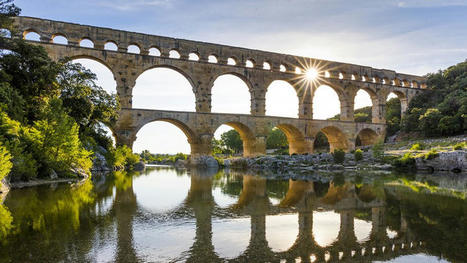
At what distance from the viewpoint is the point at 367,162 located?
21969 millimetres

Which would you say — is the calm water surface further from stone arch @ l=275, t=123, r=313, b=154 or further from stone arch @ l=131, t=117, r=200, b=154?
stone arch @ l=275, t=123, r=313, b=154

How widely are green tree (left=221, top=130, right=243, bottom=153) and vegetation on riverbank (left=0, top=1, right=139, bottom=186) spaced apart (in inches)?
1391

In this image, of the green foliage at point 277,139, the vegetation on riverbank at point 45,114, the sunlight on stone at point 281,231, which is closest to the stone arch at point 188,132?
the vegetation on riverbank at point 45,114

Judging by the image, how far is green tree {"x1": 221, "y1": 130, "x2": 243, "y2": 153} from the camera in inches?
2266

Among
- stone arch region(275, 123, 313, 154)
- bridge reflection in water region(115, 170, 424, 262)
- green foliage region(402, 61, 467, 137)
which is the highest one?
green foliage region(402, 61, 467, 137)

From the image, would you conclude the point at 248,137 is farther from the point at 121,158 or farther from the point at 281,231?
the point at 281,231

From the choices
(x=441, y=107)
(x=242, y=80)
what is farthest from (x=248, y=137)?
(x=441, y=107)

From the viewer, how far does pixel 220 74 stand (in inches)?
1095

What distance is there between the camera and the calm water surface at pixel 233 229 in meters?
3.88

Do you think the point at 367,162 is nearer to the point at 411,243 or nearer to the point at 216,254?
the point at 411,243

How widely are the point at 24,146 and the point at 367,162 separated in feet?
61.1

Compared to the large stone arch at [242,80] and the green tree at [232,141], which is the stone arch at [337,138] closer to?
the large stone arch at [242,80]

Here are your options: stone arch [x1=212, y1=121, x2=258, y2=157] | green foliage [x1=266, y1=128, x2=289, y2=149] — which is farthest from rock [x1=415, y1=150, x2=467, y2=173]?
green foliage [x1=266, y1=128, x2=289, y2=149]

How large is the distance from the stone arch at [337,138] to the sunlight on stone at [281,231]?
27674mm
